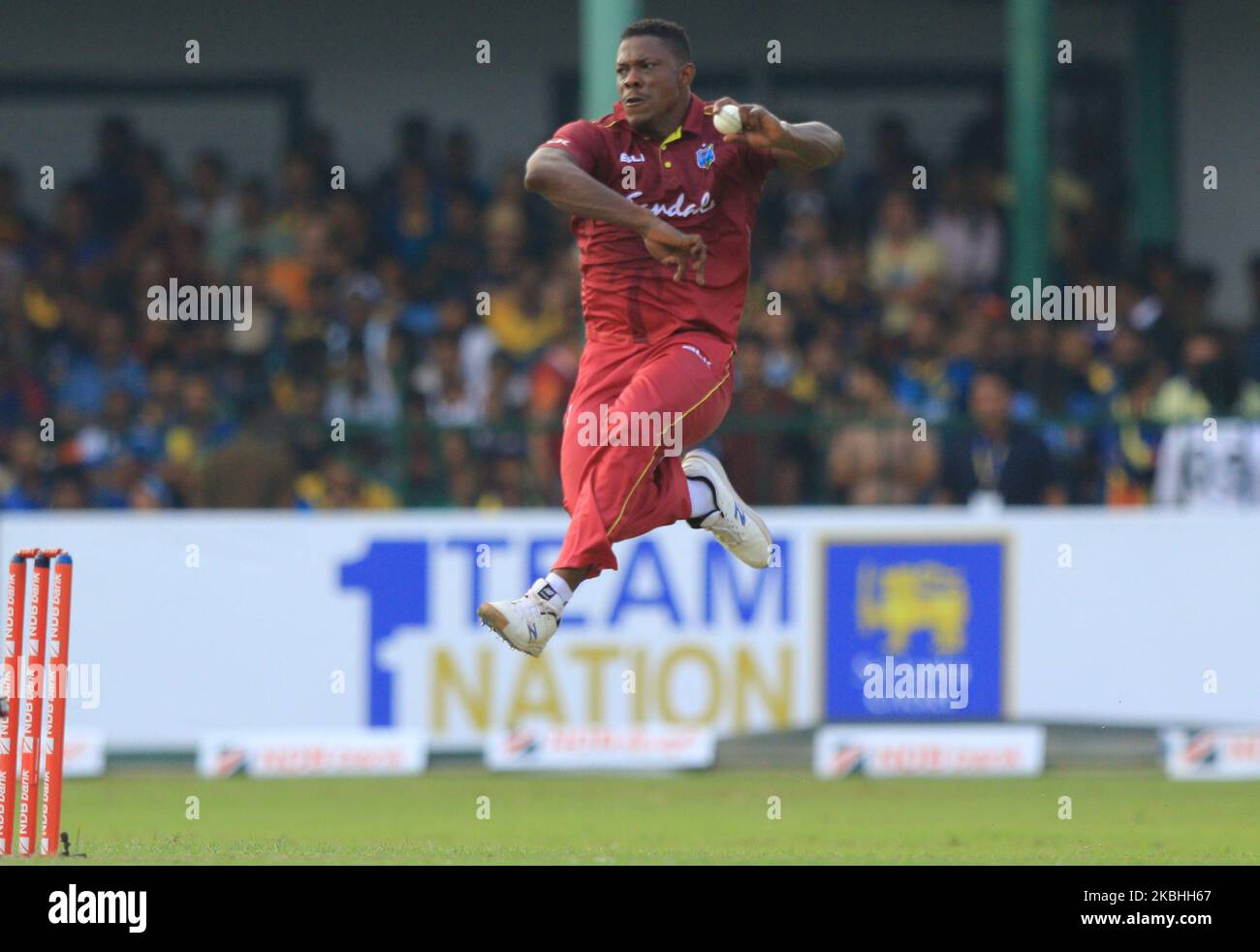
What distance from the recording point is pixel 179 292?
57.4ft

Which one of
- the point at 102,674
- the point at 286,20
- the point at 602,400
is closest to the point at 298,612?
the point at 102,674

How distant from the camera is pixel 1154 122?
19859 mm

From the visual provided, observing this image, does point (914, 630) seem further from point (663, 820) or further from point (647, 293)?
point (647, 293)

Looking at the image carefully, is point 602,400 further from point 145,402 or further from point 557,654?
point 145,402

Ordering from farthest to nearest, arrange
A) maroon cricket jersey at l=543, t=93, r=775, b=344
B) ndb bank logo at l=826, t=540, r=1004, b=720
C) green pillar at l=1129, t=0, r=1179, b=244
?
green pillar at l=1129, t=0, r=1179, b=244
ndb bank logo at l=826, t=540, r=1004, b=720
maroon cricket jersey at l=543, t=93, r=775, b=344

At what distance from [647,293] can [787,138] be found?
2.98 feet

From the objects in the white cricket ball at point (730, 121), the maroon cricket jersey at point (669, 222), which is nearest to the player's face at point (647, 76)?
the maroon cricket jersey at point (669, 222)

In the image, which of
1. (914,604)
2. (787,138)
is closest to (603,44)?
(914,604)

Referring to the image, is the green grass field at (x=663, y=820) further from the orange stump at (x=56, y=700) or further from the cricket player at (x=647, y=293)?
the cricket player at (x=647, y=293)

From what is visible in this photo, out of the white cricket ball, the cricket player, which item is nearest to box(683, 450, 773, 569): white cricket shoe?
the cricket player

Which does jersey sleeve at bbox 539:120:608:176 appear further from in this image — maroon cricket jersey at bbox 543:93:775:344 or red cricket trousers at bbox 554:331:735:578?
red cricket trousers at bbox 554:331:735:578

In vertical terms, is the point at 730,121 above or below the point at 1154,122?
below

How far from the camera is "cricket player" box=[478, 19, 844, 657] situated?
8.84 m

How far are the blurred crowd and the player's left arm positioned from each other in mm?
5938
